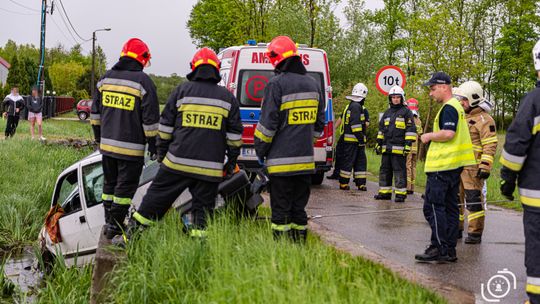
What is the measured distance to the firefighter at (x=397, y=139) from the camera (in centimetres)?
1109

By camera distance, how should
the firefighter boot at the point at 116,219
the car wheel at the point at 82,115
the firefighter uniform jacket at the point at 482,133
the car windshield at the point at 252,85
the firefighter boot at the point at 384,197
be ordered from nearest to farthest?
the firefighter boot at the point at 116,219, the firefighter uniform jacket at the point at 482,133, the firefighter boot at the point at 384,197, the car windshield at the point at 252,85, the car wheel at the point at 82,115

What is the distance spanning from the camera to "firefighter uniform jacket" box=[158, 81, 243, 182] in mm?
6387

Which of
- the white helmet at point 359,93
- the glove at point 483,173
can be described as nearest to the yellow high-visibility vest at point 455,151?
the glove at point 483,173

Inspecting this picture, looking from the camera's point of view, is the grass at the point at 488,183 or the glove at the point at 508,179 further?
the grass at the point at 488,183

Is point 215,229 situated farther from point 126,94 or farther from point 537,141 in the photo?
point 537,141

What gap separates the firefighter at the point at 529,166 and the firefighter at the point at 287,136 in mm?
2102

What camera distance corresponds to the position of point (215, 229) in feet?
19.6

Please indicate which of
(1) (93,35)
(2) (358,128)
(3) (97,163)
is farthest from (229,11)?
(1) (93,35)

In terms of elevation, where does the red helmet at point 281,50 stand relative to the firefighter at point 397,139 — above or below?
above

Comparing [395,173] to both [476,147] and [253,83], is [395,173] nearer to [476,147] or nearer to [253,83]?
[253,83]

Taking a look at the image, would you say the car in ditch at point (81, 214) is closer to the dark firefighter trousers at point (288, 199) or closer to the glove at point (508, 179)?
the dark firefighter trousers at point (288, 199)

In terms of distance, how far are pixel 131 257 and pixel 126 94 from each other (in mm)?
1776

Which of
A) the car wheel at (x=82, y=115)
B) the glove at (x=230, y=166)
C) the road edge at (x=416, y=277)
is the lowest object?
the car wheel at (x=82, y=115)

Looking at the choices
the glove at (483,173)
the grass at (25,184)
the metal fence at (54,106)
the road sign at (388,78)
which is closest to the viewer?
the glove at (483,173)
